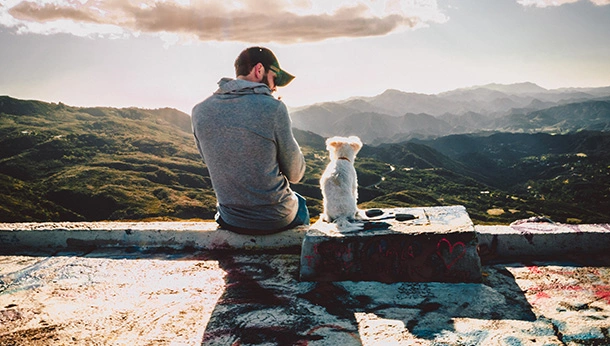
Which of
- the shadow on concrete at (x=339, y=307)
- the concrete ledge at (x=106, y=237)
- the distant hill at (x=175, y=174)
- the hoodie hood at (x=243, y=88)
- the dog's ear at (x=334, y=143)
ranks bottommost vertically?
the distant hill at (x=175, y=174)

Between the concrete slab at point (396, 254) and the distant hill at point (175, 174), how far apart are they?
222 feet

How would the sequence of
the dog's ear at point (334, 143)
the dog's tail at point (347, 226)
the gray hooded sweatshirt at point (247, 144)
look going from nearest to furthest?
the gray hooded sweatshirt at point (247, 144), the dog's tail at point (347, 226), the dog's ear at point (334, 143)

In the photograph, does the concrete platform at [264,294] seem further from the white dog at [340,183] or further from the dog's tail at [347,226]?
the white dog at [340,183]

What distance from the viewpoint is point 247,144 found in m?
2.94

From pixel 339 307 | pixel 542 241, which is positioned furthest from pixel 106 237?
pixel 542 241

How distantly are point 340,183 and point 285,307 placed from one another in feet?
7.07

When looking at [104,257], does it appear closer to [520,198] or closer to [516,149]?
[520,198]

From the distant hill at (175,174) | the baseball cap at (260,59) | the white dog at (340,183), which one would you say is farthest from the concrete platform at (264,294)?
the distant hill at (175,174)

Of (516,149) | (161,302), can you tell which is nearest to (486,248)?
(161,302)

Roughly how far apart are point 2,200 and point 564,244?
82.6 meters

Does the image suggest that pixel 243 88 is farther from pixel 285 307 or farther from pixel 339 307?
pixel 339 307

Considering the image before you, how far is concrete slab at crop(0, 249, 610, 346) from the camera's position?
2018 millimetres

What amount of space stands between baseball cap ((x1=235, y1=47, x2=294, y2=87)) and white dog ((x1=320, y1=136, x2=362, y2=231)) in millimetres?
1603

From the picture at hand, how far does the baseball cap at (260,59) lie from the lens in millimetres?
3037
